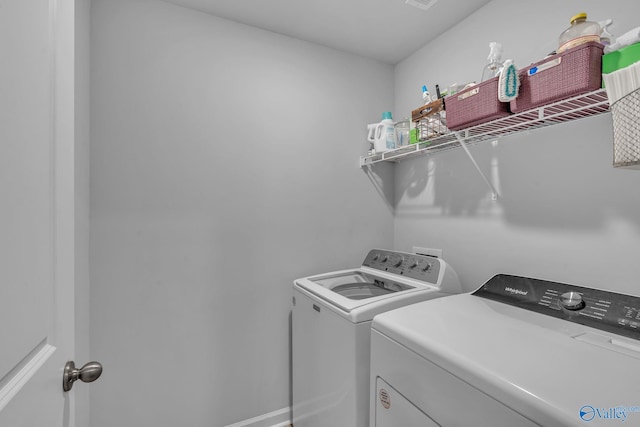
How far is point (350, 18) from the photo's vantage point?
1.70 meters

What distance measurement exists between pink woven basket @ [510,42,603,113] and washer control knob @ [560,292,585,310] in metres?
0.70

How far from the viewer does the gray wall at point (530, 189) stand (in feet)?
3.63

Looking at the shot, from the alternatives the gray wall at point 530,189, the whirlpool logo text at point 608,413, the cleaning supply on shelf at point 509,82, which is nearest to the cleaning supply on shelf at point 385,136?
the gray wall at point 530,189

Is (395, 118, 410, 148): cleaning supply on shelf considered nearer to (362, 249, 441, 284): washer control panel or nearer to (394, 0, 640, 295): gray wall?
(394, 0, 640, 295): gray wall

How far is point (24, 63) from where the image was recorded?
0.52m

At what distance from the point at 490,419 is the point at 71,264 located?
1.11 meters

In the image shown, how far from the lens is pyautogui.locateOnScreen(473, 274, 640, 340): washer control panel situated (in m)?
0.90

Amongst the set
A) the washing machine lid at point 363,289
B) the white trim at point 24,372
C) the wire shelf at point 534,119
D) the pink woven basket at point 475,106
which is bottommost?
the washing machine lid at point 363,289

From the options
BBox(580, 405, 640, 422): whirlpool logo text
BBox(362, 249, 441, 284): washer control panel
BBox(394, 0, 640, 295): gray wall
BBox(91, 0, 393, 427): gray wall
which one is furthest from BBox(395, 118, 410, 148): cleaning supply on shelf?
BBox(580, 405, 640, 422): whirlpool logo text

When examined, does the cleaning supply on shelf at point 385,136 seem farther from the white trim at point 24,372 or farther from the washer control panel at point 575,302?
the white trim at point 24,372

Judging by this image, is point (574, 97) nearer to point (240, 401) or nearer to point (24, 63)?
point (24, 63)

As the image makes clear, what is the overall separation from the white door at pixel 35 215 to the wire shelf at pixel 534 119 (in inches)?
57.2

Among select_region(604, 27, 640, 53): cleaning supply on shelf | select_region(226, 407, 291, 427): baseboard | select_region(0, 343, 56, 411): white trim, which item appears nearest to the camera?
select_region(0, 343, 56, 411): white trim

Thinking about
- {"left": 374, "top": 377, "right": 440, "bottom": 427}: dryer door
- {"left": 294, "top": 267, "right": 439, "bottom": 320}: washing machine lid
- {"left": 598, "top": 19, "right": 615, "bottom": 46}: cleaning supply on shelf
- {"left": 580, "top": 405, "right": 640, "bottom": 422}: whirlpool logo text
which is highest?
{"left": 598, "top": 19, "right": 615, "bottom": 46}: cleaning supply on shelf
